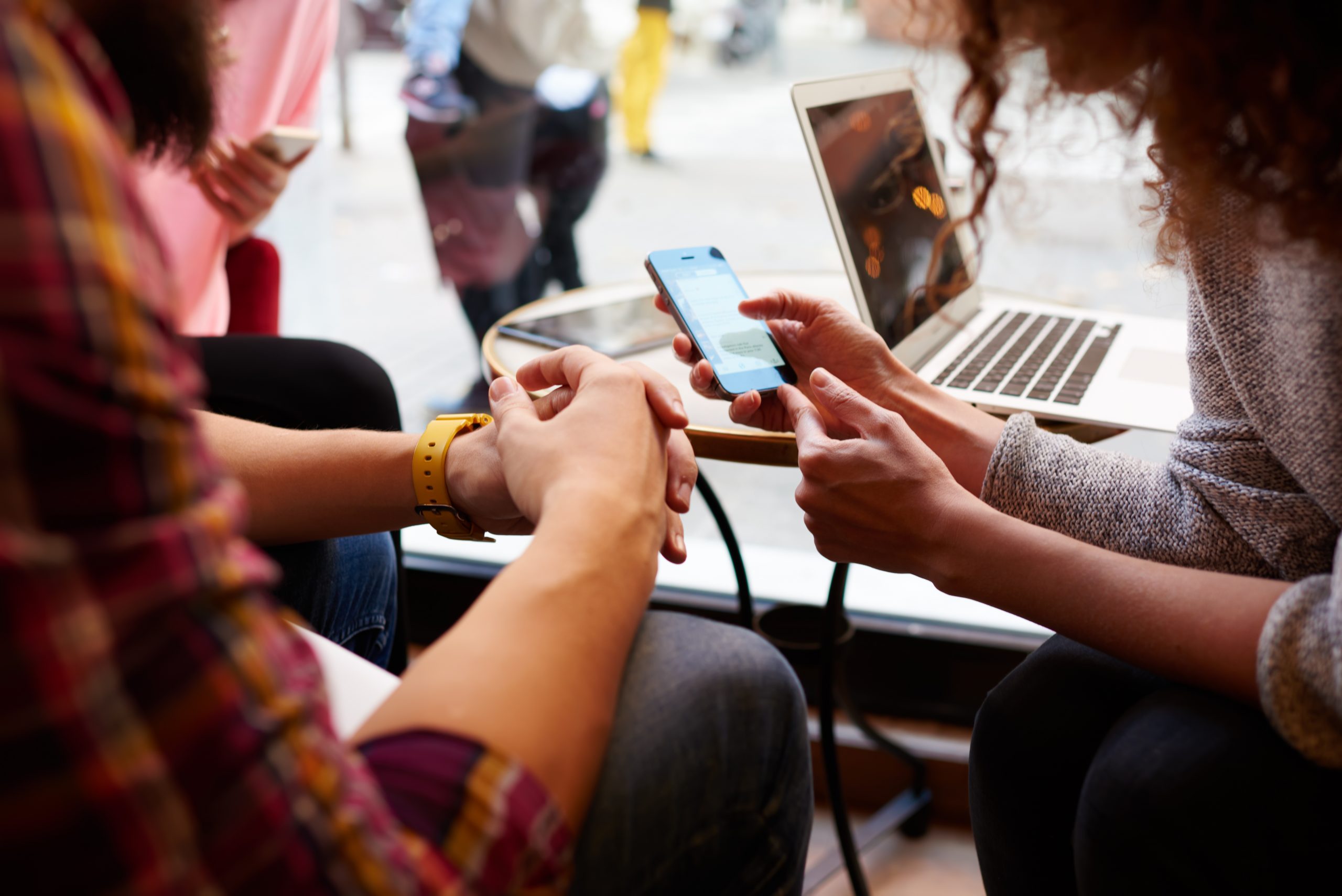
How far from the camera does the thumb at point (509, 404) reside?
73 centimetres

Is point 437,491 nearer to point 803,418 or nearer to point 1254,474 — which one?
point 803,418

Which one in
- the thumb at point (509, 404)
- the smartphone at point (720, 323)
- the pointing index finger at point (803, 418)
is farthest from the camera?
the smartphone at point (720, 323)

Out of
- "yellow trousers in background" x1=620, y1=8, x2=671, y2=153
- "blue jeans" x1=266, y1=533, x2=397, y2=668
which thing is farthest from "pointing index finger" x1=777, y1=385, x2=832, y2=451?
"yellow trousers in background" x1=620, y1=8, x2=671, y2=153

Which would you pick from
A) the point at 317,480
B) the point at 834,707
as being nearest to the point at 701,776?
the point at 317,480

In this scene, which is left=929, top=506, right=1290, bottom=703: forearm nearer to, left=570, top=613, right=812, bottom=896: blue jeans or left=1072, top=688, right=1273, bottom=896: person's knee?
left=1072, top=688, right=1273, bottom=896: person's knee

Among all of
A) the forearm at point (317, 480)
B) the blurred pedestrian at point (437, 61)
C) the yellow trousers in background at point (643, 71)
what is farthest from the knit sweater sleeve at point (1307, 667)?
the blurred pedestrian at point (437, 61)

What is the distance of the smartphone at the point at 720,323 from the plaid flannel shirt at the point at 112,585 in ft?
2.01

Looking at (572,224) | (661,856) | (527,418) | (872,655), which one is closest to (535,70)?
(572,224)

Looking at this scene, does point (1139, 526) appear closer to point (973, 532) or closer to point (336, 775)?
point (973, 532)

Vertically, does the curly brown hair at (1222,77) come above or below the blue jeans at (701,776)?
above

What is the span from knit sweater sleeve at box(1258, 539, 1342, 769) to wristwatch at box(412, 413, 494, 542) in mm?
578

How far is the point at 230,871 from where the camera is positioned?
1.13ft

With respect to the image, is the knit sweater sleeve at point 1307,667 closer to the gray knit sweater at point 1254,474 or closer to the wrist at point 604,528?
the gray knit sweater at point 1254,474

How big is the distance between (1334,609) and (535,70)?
1.74 meters
